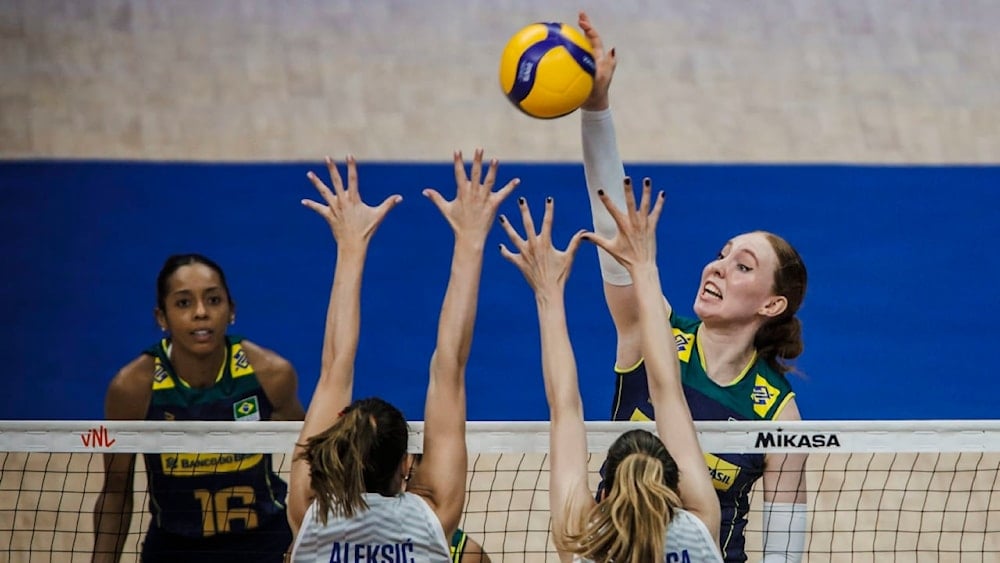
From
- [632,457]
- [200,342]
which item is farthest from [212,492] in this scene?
[632,457]

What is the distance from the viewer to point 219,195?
32.2 ft

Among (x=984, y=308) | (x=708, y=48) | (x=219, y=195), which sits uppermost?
(x=708, y=48)

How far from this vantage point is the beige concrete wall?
34.0 ft

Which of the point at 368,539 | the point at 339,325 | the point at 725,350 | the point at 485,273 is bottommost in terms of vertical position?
the point at 368,539

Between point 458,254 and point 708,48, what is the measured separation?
307 inches

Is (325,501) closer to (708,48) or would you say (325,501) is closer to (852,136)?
(852,136)

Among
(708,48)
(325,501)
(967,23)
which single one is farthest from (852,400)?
(325,501)

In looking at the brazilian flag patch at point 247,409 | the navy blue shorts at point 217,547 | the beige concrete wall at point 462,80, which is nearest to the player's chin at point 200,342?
the brazilian flag patch at point 247,409

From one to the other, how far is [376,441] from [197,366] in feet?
9.47

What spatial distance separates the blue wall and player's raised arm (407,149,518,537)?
4.24 meters

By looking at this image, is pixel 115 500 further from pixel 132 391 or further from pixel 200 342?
pixel 200 342

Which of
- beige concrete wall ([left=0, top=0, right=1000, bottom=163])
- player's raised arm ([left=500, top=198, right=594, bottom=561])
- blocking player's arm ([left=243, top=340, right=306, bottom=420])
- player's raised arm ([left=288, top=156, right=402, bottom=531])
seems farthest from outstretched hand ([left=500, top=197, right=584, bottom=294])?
Result: beige concrete wall ([left=0, top=0, right=1000, bottom=163])

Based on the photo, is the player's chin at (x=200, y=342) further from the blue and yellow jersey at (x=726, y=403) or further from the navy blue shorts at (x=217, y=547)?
the blue and yellow jersey at (x=726, y=403)

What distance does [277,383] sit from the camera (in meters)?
6.21
